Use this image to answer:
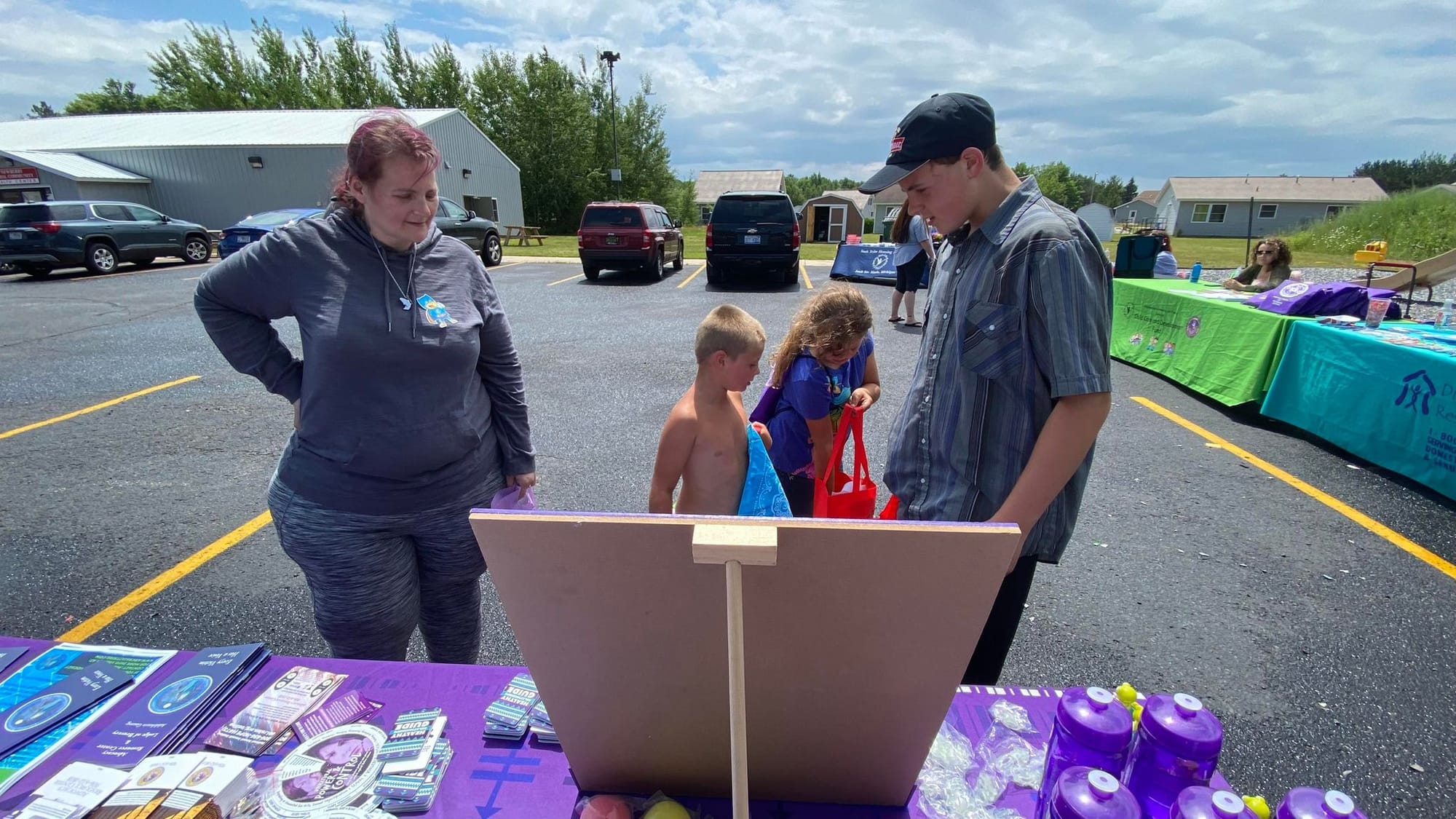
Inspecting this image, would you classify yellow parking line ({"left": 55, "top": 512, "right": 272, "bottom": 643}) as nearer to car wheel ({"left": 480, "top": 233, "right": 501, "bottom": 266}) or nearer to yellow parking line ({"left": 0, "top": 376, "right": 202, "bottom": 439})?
yellow parking line ({"left": 0, "top": 376, "right": 202, "bottom": 439})

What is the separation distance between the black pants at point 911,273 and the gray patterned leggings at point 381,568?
7428 mm

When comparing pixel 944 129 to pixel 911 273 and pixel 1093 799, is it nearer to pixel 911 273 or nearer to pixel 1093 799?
pixel 1093 799

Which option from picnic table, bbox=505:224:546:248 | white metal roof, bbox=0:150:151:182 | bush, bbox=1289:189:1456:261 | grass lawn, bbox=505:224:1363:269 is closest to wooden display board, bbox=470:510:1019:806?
grass lawn, bbox=505:224:1363:269

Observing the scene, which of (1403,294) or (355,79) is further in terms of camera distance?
(355,79)

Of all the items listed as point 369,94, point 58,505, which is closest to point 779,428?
point 58,505

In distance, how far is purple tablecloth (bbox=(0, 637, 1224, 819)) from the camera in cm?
112

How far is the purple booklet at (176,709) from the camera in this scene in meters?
1.19

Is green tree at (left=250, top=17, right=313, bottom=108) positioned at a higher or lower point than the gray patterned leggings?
higher

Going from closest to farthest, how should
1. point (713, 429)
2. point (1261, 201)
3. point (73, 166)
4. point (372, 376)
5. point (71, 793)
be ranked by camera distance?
point (71, 793) → point (372, 376) → point (713, 429) → point (73, 166) → point (1261, 201)

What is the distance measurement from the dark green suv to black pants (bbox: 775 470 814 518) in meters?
16.8

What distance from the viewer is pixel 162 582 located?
10.1ft

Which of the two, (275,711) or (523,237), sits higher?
(523,237)

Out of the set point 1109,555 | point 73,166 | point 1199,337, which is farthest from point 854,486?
point 73,166

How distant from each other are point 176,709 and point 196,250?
19.3 meters
